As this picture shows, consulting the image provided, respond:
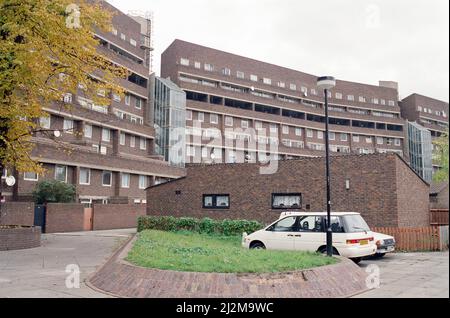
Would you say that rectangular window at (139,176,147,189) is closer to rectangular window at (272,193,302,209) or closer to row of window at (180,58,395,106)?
row of window at (180,58,395,106)

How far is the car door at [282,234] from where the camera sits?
46.9ft

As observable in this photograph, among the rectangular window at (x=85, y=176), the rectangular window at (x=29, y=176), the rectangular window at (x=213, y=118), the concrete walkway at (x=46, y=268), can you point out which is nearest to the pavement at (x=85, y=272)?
the concrete walkway at (x=46, y=268)

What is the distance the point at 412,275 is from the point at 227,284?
5.62m

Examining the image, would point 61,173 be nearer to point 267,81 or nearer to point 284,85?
point 267,81

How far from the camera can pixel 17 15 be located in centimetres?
1566

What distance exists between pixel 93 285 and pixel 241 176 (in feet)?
48.1

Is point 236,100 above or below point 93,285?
above

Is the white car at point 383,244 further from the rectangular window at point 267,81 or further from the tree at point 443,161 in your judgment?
the rectangular window at point 267,81

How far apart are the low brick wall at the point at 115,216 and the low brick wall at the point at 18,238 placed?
1504 centimetres

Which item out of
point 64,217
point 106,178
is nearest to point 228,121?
point 106,178

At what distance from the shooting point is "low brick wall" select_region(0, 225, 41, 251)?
17375 mm

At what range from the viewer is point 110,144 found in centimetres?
4672

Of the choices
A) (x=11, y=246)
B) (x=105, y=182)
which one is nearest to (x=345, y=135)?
(x=105, y=182)
